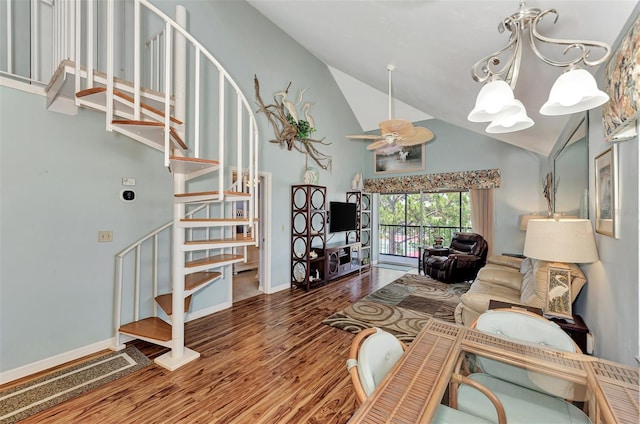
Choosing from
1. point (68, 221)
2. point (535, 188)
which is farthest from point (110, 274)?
point (535, 188)

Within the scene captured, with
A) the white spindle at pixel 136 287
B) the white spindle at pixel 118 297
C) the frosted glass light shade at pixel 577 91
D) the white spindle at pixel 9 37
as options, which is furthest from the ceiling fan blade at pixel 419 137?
the white spindle at pixel 9 37

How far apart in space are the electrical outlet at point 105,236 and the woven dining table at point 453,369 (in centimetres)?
289

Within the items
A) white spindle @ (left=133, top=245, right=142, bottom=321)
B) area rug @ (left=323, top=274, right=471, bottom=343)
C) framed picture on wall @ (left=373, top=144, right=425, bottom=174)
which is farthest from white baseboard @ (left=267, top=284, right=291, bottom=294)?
framed picture on wall @ (left=373, top=144, right=425, bottom=174)

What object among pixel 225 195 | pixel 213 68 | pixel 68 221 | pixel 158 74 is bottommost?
pixel 68 221

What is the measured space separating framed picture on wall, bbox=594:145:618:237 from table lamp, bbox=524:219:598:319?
10 centimetres

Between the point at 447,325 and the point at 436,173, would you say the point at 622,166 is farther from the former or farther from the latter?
the point at 436,173

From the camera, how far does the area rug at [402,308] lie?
3.19 m

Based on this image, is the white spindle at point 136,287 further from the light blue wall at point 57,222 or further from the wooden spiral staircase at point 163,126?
the light blue wall at point 57,222

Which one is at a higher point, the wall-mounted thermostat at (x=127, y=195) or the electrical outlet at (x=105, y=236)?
the wall-mounted thermostat at (x=127, y=195)

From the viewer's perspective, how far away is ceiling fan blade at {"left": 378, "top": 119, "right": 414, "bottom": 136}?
10.1ft

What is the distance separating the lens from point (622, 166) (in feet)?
4.49

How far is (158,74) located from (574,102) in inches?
142

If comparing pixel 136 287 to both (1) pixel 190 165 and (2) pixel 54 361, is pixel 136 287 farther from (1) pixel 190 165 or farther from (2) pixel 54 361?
(1) pixel 190 165

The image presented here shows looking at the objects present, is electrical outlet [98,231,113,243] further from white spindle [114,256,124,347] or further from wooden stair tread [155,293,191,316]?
wooden stair tread [155,293,191,316]
